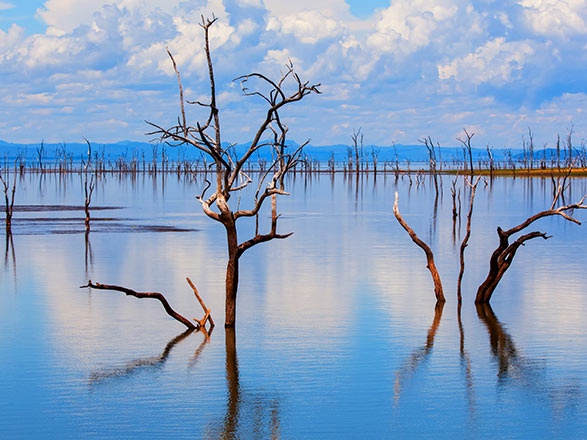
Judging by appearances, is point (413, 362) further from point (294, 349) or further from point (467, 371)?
point (294, 349)

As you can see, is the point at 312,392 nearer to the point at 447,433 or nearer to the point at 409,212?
the point at 447,433

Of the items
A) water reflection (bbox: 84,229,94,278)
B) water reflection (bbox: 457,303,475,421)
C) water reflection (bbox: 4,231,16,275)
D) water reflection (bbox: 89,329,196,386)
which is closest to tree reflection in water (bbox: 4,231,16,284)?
water reflection (bbox: 4,231,16,275)

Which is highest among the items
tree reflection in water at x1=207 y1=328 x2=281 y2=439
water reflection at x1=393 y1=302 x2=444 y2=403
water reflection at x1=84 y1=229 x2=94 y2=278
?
water reflection at x1=84 y1=229 x2=94 y2=278

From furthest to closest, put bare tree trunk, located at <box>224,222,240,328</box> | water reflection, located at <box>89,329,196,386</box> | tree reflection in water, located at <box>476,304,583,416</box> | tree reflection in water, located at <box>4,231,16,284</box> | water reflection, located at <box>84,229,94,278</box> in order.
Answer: water reflection, located at <box>84,229,94,278</box> → tree reflection in water, located at <box>4,231,16,284</box> → bare tree trunk, located at <box>224,222,240,328</box> → water reflection, located at <box>89,329,196,386</box> → tree reflection in water, located at <box>476,304,583,416</box>

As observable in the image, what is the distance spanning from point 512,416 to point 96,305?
925 centimetres

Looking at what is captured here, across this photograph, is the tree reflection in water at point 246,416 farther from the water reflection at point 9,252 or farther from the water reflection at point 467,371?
the water reflection at point 9,252

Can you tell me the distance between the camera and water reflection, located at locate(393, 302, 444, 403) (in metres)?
10.5

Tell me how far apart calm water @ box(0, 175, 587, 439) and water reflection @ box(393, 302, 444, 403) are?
32 millimetres

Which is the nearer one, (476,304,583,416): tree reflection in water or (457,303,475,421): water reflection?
(457,303,475,421): water reflection

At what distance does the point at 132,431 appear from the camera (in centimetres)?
A: 876

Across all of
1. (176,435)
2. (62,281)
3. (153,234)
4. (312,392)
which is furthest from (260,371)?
(153,234)

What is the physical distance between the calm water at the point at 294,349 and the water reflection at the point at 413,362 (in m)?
0.03

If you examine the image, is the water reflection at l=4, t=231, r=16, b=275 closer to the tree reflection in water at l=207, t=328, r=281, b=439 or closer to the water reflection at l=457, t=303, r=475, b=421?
the water reflection at l=457, t=303, r=475, b=421

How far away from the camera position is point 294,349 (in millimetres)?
12391
